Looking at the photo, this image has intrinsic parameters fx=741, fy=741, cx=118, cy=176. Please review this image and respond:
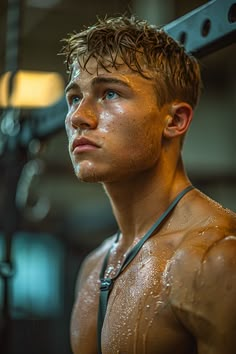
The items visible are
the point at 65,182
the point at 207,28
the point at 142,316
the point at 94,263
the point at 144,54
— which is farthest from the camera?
the point at 65,182

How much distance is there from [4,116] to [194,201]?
54.8 inches

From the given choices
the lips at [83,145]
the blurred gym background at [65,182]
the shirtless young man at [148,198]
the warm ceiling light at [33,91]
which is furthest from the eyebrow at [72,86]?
the blurred gym background at [65,182]

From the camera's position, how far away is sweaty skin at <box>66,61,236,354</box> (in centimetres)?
141

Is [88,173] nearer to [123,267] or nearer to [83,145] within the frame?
[83,145]

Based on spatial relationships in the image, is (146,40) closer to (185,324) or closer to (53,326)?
(185,324)

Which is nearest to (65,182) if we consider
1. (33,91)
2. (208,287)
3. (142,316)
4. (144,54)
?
(33,91)

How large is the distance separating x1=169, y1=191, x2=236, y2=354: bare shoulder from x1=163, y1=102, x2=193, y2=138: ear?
0.85 ft

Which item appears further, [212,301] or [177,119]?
[177,119]

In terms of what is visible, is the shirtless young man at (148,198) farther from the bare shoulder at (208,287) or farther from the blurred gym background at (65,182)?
the blurred gym background at (65,182)

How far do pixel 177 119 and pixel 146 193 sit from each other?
0.59ft

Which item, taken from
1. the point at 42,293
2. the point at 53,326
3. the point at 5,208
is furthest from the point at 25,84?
the point at 42,293

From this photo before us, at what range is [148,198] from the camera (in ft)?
5.52

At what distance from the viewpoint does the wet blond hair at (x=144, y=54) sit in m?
1.61

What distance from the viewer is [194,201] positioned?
64.1 inches
